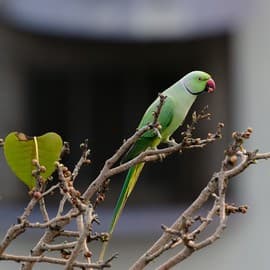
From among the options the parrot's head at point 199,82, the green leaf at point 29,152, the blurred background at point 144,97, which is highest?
the blurred background at point 144,97

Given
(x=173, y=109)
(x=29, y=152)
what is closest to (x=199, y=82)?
(x=173, y=109)

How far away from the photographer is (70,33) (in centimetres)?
344

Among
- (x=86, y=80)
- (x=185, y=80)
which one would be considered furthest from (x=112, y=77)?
(x=185, y=80)

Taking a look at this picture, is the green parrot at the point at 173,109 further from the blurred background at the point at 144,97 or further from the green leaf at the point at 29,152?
the blurred background at the point at 144,97

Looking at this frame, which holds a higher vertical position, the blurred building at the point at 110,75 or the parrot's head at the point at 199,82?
the blurred building at the point at 110,75

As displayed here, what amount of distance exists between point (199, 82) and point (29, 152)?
0.38m

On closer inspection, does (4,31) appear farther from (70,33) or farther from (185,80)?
(185,80)

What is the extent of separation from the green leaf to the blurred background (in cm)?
251

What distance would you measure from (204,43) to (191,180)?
64 centimetres

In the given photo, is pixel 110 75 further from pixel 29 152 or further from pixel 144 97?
pixel 29 152

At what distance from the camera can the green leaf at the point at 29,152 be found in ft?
3.02

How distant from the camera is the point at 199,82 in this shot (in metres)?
1.22

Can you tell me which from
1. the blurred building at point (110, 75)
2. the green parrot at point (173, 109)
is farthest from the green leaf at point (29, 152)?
the blurred building at point (110, 75)

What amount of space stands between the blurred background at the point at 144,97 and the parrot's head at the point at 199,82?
7.20 ft
